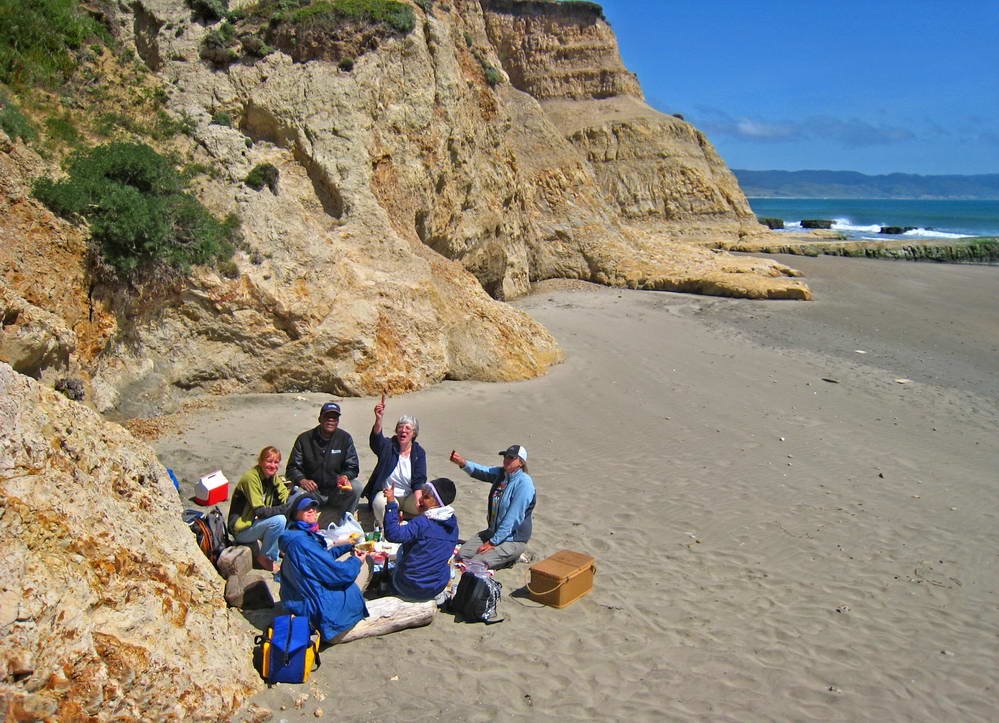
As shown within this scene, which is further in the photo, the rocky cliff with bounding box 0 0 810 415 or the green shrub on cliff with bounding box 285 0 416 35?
the green shrub on cliff with bounding box 285 0 416 35

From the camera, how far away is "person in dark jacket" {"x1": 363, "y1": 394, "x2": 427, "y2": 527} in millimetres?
7773

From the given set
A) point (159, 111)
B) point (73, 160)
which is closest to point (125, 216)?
point (73, 160)

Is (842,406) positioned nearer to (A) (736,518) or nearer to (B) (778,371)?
(B) (778,371)

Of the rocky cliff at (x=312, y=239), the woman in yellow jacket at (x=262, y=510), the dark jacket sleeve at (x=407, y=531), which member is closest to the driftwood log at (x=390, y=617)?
the dark jacket sleeve at (x=407, y=531)

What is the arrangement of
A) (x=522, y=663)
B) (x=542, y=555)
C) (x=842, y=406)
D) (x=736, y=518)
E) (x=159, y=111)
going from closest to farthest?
(x=522, y=663) → (x=542, y=555) → (x=736, y=518) → (x=159, y=111) → (x=842, y=406)

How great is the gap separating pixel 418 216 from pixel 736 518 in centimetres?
856

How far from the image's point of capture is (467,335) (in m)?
13.1

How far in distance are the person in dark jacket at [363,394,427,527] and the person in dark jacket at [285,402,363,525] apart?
21 centimetres

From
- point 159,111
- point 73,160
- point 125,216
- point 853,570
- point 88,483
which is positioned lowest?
point 853,570

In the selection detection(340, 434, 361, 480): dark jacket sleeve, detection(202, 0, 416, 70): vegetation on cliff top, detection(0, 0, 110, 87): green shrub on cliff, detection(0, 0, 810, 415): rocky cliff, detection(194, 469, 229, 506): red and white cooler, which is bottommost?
detection(194, 469, 229, 506): red and white cooler

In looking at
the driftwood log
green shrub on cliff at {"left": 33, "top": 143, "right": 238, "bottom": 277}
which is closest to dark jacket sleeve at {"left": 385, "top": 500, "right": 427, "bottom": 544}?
the driftwood log

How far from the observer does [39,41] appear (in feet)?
36.8

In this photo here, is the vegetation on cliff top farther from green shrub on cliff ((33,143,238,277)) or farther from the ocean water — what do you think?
the ocean water

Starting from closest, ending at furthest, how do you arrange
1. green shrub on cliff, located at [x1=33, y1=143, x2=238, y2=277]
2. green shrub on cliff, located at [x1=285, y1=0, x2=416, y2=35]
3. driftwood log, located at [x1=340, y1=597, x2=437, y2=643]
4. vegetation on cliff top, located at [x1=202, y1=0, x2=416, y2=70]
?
driftwood log, located at [x1=340, y1=597, x2=437, y2=643], green shrub on cliff, located at [x1=33, y1=143, x2=238, y2=277], vegetation on cliff top, located at [x1=202, y1=0, x2=416, y2=70], green shrub on cliff, located at [x1=285, y1=0, x2=416, y2=35]
